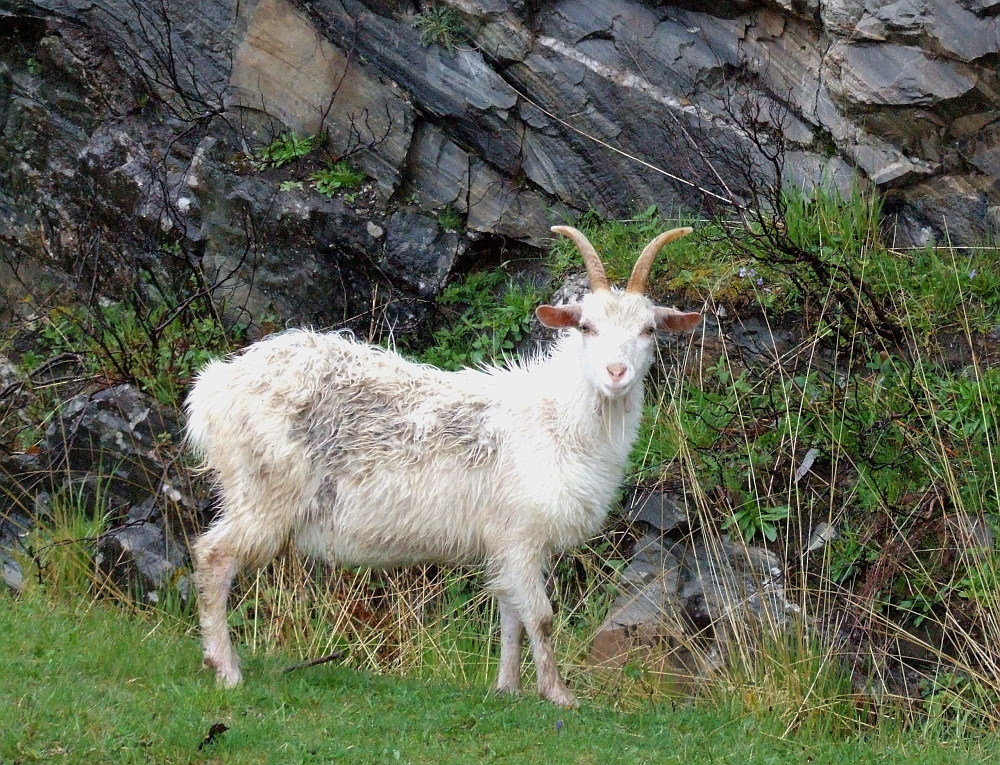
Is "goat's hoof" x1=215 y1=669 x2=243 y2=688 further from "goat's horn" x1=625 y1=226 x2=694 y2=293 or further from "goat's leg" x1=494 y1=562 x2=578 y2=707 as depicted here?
"goat's horn" x1=625 y1=226 x2=694 y2=293

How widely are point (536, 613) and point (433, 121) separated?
17.0 feet

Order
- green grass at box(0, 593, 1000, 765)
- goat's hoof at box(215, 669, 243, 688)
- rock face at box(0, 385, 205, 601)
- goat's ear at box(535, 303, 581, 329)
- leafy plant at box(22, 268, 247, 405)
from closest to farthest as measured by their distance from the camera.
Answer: green grass at box(0, 593, 1000, 765) < goat's hoof at box(215, 669, 243, 688) < goat's ear at box(535, 303, 581, 329) < rock face at box(0, 385, 205, 601) < leafy plant at box(22, 268, 247, 405)

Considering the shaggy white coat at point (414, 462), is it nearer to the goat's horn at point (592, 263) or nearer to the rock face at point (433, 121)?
the goat's horn at point (592, 263)

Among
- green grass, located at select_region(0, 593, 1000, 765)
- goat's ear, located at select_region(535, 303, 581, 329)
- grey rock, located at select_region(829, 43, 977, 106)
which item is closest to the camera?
green grass, located at select_region(0, 593, 1000, 765)

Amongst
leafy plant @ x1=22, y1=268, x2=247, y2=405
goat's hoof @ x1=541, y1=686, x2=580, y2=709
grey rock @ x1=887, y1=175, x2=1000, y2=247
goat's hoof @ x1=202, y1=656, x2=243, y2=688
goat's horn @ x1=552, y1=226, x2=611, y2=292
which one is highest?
grey rock @ x1=887, y1=175, x2=1000, y2=247

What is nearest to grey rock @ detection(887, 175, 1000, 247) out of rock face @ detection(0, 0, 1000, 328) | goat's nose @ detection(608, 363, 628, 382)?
rock face @ detection(0, 0, 1000, 328)

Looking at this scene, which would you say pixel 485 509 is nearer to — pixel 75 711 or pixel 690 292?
pixel 75 711

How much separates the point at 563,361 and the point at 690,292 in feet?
9.23

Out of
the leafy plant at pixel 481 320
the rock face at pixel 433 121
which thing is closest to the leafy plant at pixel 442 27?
the rock face at pixel 433 121

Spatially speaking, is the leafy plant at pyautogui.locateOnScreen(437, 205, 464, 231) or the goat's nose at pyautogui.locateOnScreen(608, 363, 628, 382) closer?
the goat's nose at pyautogui.locateOnScreen(608, 363, 628, 382)

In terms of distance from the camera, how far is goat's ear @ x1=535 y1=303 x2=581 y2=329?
6.62 m

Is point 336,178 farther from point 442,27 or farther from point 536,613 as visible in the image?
point 536,613

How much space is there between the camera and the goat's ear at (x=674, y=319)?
6.81 metres

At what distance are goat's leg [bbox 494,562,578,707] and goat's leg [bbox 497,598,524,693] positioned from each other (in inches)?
7.5
